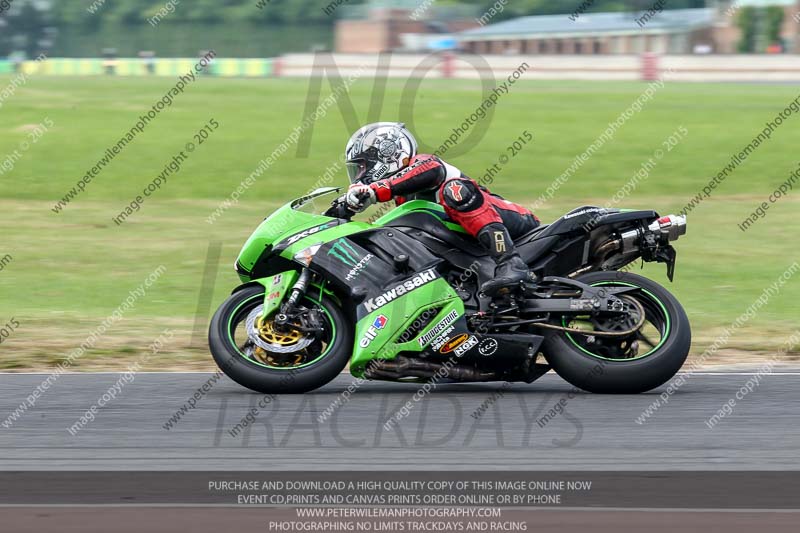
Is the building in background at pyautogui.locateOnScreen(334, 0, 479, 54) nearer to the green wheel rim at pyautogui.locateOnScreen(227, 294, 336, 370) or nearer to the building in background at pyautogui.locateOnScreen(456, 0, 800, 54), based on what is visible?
the building in background at pyautogui.locateOnScreen(456, 0, 800, 54)

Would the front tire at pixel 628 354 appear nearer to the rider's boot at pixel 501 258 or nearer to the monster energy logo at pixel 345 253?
the rider's boot at pixel 501 258

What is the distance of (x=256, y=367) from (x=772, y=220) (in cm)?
1372

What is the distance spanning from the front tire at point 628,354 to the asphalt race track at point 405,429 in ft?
0.36

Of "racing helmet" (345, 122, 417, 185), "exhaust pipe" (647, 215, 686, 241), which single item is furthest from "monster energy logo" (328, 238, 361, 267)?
"exhaust pipe" (647, 215, 686, 241)

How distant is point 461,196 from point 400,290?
68 cm

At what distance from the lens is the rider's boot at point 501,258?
7340 millimetres

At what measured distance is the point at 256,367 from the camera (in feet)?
24.2

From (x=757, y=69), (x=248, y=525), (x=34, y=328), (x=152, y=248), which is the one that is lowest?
(x=757, y=69)

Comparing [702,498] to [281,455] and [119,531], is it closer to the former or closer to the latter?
[281,455]

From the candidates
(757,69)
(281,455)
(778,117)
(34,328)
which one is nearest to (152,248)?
(34,328)

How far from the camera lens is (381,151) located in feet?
25.5

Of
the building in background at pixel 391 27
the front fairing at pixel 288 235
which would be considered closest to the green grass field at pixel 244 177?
the front fairing at pixel 288 235

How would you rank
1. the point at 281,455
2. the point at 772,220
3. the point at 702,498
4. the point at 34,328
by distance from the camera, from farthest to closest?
the point at 772,220 < the point at 34,328 < the point at 281,455 < the point at 702,498

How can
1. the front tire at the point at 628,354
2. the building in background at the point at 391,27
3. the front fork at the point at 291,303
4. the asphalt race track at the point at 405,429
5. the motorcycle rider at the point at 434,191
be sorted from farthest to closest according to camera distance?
1. the building in background at the point at 391,27
2. the motorcycle rider at the point at 434,191
3. the front fork at the point at 291,303
4. the front tire at the point at 628,354
5. the asphalt race track at the point at 405,429
